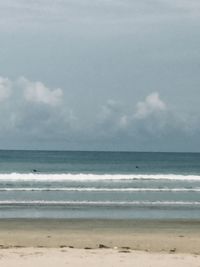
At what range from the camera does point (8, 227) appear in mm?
18734

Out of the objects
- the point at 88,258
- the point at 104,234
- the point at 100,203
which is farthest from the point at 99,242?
the point at 100,203

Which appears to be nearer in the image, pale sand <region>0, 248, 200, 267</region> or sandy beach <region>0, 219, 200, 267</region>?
pale sand <region>0, 248, 200, 267</region>

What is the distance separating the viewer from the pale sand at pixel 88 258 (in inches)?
458

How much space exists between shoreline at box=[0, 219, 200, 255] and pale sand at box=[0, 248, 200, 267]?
1.50 m

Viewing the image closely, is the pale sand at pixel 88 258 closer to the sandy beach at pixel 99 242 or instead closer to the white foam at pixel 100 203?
the sandy beach at pixel 99 242

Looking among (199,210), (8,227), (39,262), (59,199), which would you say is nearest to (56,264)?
(39,262)

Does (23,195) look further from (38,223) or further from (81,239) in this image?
(81,239)

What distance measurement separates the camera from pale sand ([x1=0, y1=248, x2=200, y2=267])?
38.1 ft

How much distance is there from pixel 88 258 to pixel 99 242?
372 centimetres

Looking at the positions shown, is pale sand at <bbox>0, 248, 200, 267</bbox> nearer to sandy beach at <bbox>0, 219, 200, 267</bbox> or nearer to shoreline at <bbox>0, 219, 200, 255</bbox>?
sandy beach at <bbox>0, 219, 200, 267</bbox>

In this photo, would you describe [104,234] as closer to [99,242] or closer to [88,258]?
[99,242]

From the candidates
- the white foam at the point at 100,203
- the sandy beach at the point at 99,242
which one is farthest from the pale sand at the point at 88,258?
the white foam at the point at 100,203

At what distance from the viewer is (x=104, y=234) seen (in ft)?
57.1

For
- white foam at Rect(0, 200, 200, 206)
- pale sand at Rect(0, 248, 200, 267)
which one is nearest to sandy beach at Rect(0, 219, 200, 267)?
pale sand at Rect(0, 248, 200, 267)
